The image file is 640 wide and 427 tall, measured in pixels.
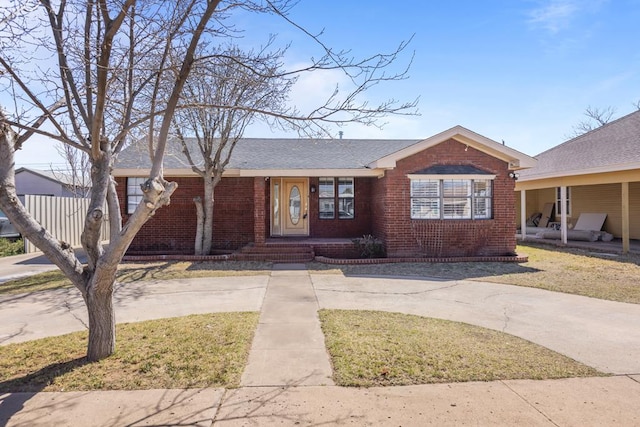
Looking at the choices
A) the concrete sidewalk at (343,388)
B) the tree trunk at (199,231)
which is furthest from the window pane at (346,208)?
the concrete sidewalk at (343,388)

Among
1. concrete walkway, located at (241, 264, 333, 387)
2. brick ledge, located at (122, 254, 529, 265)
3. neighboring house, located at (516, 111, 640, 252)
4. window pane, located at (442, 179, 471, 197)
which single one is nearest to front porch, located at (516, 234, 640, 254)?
neighboring house, located at (516, 111, 640, 252)

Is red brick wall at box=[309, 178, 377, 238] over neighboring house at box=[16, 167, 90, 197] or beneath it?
beneath

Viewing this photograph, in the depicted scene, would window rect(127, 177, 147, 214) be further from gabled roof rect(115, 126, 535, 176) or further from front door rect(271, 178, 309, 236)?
front door rect(271, 178, 309, 236)

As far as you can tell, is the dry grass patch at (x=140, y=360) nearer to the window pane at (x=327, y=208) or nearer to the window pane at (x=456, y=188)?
the window pane at (x=456, y=188)

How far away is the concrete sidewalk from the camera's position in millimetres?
3221

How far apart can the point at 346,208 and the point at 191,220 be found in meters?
5.45

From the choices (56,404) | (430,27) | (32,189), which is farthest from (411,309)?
(32,189)

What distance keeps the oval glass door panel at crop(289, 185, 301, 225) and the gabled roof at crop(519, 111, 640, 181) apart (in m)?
9.29

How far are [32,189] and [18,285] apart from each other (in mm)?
26711

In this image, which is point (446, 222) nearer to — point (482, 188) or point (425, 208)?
point (425, 208)

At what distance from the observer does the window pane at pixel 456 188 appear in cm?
1190

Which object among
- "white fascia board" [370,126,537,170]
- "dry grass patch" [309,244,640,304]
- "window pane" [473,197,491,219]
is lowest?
"dry grass patch" [309,244,640,304]

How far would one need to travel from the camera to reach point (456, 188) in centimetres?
1195

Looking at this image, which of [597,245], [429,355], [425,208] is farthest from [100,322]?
[597,245]
